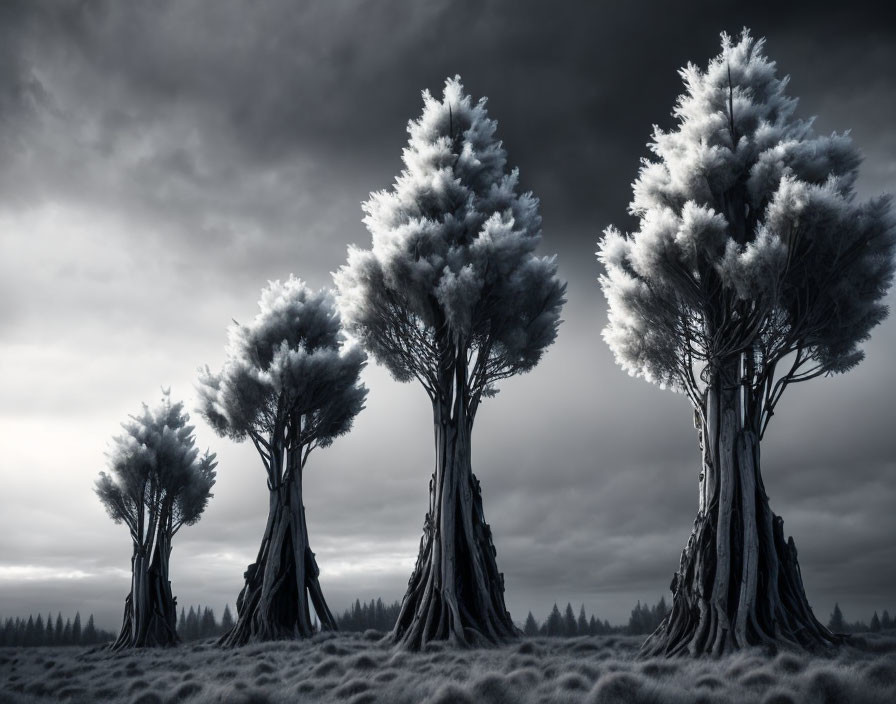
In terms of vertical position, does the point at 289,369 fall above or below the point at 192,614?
above

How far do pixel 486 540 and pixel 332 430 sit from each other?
8.90 meters

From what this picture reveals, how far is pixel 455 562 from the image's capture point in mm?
16625

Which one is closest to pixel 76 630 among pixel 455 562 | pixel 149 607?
pixel 149 607

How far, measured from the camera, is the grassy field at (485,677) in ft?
31.6

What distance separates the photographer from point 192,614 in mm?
60875

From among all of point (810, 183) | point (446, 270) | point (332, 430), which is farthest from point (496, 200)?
point (332, 430)

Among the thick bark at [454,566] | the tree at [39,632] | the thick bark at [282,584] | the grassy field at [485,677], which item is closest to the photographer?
the grassy field at [485,677]

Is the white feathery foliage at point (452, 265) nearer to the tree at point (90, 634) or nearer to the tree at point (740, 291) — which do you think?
the tree at point (740, 291)

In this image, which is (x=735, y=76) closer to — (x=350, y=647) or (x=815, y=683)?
(x=815, y=683)

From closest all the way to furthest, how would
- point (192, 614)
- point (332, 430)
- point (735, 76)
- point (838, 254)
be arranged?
1. point (838, 254)
2. point (735, 76)
3. point (332, 430)
4. point (192, 614)

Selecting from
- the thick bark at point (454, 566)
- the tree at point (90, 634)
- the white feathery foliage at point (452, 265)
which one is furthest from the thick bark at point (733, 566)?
the tree at point (90, 634)

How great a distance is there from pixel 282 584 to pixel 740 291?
1609cm

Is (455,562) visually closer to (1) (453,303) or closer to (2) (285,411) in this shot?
(1) (453,303)

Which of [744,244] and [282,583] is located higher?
[744,244]
